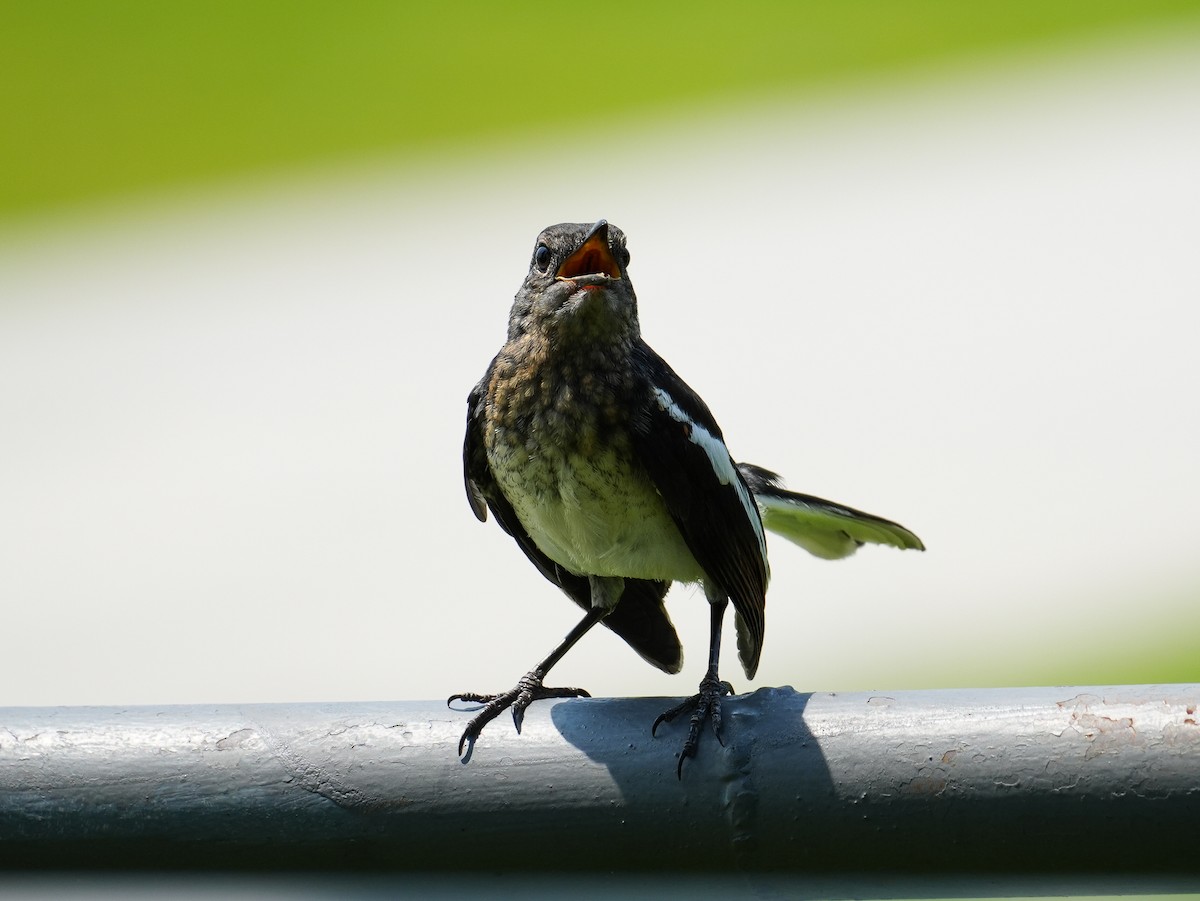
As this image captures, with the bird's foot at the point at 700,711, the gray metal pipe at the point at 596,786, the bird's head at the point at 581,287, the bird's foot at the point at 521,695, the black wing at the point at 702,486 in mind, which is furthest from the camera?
the bird's head at the point at 581,287

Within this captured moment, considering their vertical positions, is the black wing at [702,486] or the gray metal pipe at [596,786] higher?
the black wing at [702,486]

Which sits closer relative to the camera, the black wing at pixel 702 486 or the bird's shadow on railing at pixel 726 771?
the bird's shadow on railing at pixel 726 771

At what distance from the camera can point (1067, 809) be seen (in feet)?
5.08

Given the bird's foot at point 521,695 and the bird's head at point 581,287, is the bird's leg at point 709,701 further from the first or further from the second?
the bird's head at point 581,287

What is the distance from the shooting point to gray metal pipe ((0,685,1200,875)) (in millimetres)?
1573

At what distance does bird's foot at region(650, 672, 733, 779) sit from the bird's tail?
827 mm

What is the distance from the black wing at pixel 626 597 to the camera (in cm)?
348

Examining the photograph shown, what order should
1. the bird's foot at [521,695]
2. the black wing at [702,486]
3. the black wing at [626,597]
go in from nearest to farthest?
the bird's foot at [521,695] < the black wing at [702,486] < the black wing at [626,597]

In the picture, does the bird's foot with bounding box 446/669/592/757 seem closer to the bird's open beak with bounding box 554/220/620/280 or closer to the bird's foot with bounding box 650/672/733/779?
the bird's foot with bounding box 650/672/733/779

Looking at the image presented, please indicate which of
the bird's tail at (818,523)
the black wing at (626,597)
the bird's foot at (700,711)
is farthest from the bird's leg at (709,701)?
the bird's tail at (818,523)

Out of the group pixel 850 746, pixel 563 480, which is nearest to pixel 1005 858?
pixel 850 746

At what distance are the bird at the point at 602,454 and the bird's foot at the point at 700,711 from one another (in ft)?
0.09

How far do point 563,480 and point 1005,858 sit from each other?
1.63m

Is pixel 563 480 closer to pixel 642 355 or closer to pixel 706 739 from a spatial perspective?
pixel 642 355
